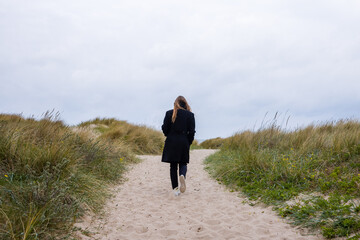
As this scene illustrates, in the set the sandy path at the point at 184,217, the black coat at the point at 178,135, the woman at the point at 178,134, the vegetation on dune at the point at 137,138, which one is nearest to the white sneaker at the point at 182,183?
the woman at the point at 178,134

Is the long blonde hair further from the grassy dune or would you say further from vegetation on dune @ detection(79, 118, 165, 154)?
vegetation on dune @ detection(79, 118, 165, 154)

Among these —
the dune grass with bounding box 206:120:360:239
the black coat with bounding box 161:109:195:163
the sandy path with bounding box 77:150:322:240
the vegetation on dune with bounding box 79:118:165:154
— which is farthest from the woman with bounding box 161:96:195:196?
the vegetation on dune with bounding box 79:118:165:154

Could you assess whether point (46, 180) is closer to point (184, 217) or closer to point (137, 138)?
point (184, 217)

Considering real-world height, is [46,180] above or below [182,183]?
above

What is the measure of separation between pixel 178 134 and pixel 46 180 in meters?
2.87

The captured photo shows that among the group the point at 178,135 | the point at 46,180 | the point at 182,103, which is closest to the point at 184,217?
the point at 178,135

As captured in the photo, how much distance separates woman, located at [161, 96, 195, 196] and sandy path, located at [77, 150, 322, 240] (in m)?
0.63

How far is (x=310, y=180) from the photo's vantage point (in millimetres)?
5770

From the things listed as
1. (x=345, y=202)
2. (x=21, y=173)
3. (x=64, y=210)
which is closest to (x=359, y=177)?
(x=345, y=202)

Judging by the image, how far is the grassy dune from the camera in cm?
321

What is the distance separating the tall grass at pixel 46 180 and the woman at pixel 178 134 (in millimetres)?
1498

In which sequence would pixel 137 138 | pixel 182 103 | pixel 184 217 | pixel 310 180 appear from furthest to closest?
pixel 137 138, pixel 182 103, pixel 310 180, pixel 184 217

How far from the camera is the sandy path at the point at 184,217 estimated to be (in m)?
3.98

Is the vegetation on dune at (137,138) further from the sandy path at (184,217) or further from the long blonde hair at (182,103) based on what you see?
the long blonde hair at (182,103)
